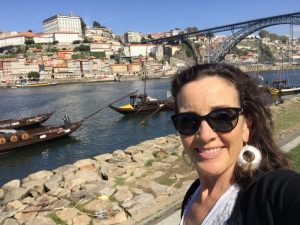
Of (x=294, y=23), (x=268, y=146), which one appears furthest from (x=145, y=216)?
(x=294, y=23)

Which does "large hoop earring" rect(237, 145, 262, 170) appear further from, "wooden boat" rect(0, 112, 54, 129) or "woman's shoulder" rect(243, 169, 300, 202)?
"wooden boat" rect(0, 112, 54, 129)

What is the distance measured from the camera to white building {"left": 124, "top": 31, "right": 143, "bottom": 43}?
150000 mm

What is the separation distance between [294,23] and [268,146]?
5316cm

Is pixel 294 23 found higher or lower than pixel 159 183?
higher

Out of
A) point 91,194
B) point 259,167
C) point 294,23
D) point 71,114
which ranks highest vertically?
point 294,23

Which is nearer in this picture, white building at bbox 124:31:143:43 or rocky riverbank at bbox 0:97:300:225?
rocky riverbank at bbox 0:97:300:225

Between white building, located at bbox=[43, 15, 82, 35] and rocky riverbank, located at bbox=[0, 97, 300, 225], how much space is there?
445ft

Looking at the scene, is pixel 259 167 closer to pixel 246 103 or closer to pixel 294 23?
pixel 246 103

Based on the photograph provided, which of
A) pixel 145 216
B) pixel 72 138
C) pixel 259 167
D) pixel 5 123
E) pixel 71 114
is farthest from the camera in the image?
pixel 71 114

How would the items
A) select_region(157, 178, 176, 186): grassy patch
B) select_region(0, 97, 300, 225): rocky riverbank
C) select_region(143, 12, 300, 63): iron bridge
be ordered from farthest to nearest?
select_region(143, 12, 300, 63): iron bridge → select_region(157, 178, 176, 186): grassy patch → select_region(0, 97, 300, 225): rocky riverbank

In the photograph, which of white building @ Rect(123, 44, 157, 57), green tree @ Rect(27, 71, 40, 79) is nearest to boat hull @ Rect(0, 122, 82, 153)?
green tree @ Rect(27, 71, 40, 79)

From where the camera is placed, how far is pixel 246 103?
1.27 m

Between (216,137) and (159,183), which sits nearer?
(216,137)

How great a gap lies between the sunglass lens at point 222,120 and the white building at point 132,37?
495 feet
